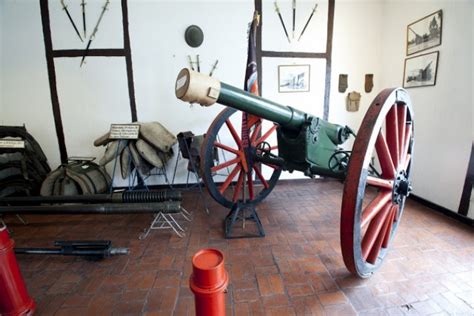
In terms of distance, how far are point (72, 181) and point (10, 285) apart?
1869 millimetres

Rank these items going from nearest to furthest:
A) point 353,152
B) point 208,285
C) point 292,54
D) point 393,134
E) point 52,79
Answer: point 208,285 < point 353,152 < point 393,134 < point 52,79 < point 292,54

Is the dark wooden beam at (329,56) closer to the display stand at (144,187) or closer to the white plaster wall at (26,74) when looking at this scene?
the display stand at (144,187)

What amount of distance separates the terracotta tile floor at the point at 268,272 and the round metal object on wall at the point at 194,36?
90.1 inches

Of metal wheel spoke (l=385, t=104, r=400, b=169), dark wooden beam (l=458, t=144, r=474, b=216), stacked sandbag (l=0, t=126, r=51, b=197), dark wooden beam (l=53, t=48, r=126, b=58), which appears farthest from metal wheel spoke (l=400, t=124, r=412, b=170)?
stacked sandbag (l=0, t=126, r=51, b=197)

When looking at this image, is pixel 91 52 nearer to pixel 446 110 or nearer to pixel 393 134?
pixel 393 134

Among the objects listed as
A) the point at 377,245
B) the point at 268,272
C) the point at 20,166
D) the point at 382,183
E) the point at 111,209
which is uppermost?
the point at 382,183

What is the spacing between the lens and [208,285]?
65 cm

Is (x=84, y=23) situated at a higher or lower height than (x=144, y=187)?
higher

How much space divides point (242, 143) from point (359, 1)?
2.82 meters

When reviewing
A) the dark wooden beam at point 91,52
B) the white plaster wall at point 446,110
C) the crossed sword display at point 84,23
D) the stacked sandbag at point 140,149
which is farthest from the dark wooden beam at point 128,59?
the white plaster wall at point 446,110

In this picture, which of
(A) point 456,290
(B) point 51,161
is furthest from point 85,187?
(A) point 456,290

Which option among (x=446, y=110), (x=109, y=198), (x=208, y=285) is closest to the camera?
(x=208, y=285)

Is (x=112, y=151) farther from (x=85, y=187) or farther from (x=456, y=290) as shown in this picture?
(x=456, y=290)

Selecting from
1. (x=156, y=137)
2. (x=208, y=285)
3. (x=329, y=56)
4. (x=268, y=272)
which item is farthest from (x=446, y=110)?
(x=156, y=137)
